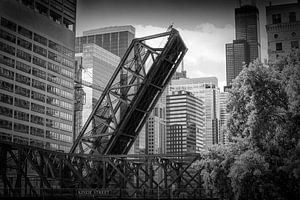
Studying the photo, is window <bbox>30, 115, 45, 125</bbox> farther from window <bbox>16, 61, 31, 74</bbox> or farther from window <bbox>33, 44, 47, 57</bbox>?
window <bbox>33, 44, 47, 57</bbox>

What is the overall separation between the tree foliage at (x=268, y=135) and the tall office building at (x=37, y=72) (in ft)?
222

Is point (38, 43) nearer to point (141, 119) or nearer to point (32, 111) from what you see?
point (32, 111)

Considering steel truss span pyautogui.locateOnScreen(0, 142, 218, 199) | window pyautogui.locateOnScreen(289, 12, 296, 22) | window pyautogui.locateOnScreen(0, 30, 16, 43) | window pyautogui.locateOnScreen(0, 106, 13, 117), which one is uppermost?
window pyautogui.locateOnScreen(0, 30, 16, 43)

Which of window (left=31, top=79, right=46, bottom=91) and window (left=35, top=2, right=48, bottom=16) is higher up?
window (left=35, top=2, right=48, bottom=16)

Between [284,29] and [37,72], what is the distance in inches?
1764

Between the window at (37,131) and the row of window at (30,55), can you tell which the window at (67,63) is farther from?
the window at (37,131)

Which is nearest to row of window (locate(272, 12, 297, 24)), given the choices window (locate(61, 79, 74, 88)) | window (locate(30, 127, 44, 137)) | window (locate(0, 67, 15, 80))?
window (locate(0, 67, 15, 80))

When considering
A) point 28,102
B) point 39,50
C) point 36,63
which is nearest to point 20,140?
point 28,102

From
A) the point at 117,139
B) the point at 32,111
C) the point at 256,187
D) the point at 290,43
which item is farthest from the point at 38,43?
the point at 256,187

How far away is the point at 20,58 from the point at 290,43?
4484 cm

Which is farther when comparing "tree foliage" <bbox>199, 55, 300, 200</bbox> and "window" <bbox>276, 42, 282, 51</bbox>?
"window" <bbox>276, 42, 282, 51</bbox>

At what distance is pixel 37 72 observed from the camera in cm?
9806

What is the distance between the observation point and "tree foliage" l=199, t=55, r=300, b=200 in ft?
84.0

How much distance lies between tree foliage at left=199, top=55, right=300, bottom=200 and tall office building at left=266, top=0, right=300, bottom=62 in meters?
45.9
